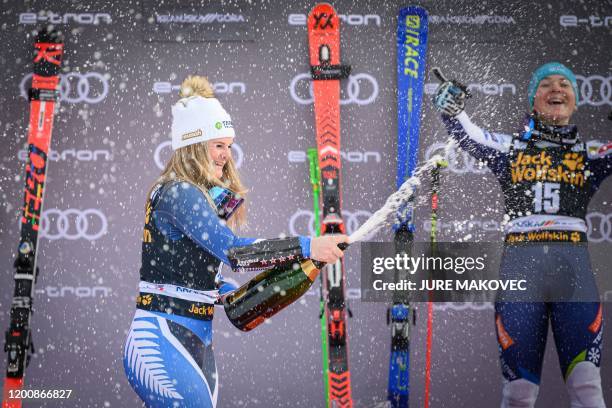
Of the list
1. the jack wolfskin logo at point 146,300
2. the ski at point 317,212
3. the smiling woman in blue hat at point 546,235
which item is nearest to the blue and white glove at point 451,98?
the smiling woman in blue hat at point 546,235

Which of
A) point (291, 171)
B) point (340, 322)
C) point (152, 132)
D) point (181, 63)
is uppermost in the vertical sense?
point (181, 63)

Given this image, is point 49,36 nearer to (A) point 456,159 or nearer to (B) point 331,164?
(B) point 331,164

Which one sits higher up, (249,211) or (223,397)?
(249,211)

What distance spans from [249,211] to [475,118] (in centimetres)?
111

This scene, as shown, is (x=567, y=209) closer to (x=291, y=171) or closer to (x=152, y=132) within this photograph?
(x=291, y=171)

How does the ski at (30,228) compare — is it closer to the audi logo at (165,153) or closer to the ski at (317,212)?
the audi logo at (165,153)

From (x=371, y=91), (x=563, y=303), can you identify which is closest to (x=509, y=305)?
(x=563, y=303)

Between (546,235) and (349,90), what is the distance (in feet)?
3.49

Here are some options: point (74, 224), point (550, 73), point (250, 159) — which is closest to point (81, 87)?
point (74, 224)

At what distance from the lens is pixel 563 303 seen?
7.76 ft

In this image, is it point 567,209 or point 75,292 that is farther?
point 75,292

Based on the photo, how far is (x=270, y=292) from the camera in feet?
5.29

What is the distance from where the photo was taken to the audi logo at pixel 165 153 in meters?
2.88

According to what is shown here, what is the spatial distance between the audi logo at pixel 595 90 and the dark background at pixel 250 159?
116 millimetres
